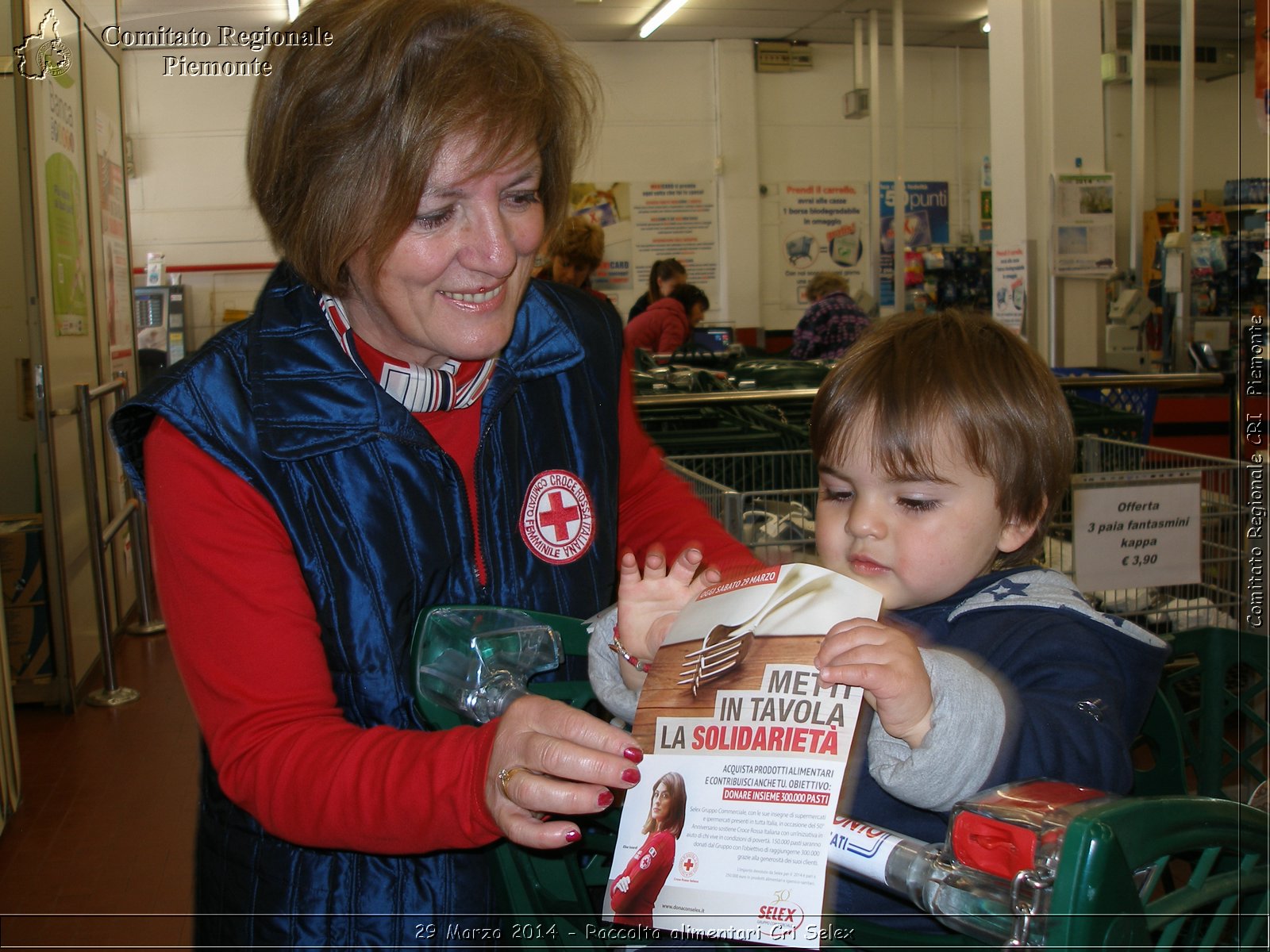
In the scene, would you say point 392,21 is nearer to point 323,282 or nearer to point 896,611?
point 323,282

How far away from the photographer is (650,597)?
117cm

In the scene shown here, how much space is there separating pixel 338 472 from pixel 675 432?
8.00ft

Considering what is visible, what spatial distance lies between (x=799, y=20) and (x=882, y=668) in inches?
489

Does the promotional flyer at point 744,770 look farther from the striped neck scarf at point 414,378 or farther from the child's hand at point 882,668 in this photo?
the striped neck scarf at point 414,378

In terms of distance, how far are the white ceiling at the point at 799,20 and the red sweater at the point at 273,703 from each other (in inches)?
367

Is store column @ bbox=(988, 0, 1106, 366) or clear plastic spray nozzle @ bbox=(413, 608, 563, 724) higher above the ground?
store column @ bbox=(988, 0, 1106, 366)

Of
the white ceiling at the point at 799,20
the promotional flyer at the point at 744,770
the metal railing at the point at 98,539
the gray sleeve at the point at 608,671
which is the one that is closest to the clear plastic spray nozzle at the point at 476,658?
the gray sleeve at the point at 608,671

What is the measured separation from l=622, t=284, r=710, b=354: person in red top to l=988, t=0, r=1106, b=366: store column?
228cm

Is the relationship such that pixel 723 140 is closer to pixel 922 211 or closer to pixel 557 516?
pixel 922 211

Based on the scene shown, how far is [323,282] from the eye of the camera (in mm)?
1263

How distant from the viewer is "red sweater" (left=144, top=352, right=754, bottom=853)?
0.98 metres

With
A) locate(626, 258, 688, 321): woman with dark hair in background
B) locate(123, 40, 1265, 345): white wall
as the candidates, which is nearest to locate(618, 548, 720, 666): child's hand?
locate(626, 258, 688, 321): woman with dark hair in background

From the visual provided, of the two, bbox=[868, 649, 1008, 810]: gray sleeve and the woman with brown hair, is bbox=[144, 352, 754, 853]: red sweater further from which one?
bbox=[868, 649, 1008, 810]: gray sleeve

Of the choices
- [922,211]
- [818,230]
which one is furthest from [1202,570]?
[922,211]
